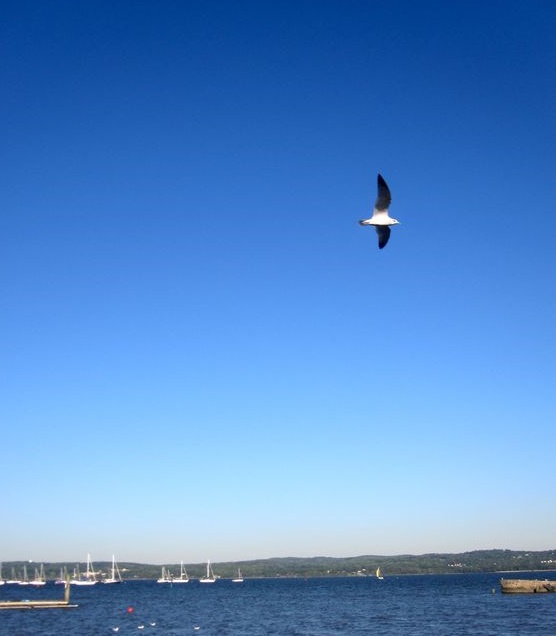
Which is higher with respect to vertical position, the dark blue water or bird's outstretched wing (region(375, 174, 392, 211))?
bird's outstretched wing (region(375, 174, 392, 211))

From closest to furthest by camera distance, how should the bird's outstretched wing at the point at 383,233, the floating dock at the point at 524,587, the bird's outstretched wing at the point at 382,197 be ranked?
the bird's outstretched wing at the point at 382,197, the bird's outstretched wing at the point at 383,233, the floating dock at the point at 524,587

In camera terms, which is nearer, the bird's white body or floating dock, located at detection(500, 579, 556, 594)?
the bird's white body

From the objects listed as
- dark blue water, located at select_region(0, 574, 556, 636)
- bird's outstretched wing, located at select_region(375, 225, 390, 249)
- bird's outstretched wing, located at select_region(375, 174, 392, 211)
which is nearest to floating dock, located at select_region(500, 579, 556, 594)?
dark blue water, located at select_region(0, 574, 556, 636)

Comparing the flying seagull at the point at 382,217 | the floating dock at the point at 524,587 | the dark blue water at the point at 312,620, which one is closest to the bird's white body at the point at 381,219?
the flying seagull at the point at 382,217

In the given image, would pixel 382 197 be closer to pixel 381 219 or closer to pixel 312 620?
pixel 381 219

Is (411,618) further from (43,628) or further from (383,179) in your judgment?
(383,179)

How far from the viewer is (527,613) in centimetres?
6406

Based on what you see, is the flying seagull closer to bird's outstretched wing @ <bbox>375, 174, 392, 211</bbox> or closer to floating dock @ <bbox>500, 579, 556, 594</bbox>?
bird's outstretched wing @ <bbox>375, 174, 392, 211</bbox>

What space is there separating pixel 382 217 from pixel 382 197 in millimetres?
609

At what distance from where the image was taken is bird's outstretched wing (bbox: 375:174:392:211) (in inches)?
885

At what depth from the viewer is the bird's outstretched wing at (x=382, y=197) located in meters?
22.5

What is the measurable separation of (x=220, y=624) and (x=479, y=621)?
20.9 metres

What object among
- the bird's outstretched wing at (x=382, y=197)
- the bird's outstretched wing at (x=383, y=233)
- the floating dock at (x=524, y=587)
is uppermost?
the bird's outstretched wing at (x=382, y=197)

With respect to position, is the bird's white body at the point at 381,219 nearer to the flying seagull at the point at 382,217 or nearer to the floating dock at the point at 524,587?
the flying seagull at the point at 382,217
